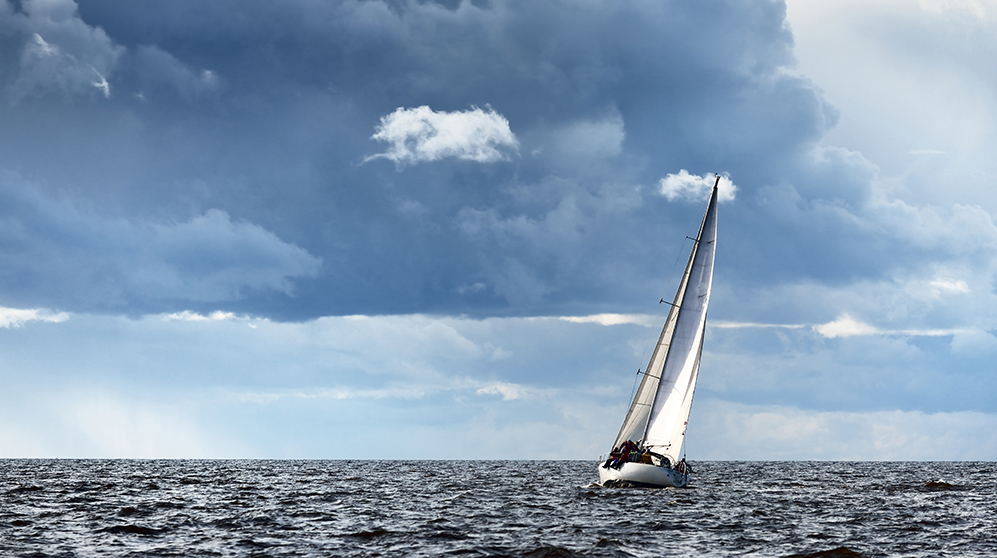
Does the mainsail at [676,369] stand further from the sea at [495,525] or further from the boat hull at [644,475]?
the sea at [495,525]

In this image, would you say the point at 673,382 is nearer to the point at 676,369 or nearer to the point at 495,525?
the point at 676,369

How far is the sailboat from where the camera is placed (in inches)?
1975

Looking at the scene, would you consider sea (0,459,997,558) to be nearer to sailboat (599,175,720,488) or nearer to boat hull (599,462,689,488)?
boat hull (599,462,689,488)

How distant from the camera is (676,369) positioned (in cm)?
5041

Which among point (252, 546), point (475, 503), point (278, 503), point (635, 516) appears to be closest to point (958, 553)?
point (635, 516)

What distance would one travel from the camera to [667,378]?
5038 cm

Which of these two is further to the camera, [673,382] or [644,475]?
[673,382]

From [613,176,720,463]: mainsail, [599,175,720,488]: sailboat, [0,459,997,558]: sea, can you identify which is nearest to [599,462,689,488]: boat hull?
[599,175,720,488]: sailboat

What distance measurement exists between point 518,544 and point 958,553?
14440mm

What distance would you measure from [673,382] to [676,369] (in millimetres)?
801

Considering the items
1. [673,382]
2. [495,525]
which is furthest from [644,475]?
[495,525]

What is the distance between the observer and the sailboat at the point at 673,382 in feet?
165

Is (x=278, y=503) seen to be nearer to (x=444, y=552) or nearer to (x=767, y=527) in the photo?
(x=444, y=552)

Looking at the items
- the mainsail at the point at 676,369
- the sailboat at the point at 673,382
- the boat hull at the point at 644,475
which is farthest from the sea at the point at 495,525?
the mainsail at the point at 676,369
